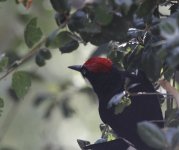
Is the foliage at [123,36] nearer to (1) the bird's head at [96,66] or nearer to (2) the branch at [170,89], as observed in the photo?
(2) the branch at [170,89]

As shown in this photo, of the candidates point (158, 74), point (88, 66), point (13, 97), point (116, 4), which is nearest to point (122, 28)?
point (116, 4)

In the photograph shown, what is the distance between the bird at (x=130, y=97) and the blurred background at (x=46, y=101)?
4.74ft

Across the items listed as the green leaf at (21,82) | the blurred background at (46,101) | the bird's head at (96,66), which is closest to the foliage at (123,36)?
the green leaf at (21,82)

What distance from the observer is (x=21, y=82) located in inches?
72.9

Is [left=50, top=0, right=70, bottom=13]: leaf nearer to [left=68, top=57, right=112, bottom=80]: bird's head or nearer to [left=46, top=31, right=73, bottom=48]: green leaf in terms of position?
Result: [left=46, top=31, right=73, bottom=48]: green leaf

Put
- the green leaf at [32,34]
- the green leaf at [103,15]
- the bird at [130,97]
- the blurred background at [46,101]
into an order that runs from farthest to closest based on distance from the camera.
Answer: the blurred background at [46,101], the bird at [130,97], the green leaf at [32,34], the green leaf at [103,15]

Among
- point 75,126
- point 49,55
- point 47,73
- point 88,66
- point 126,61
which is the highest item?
point 49,55

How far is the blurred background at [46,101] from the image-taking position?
4.12 m

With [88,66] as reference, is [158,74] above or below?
above

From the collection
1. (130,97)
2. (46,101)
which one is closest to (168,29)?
(130,97)

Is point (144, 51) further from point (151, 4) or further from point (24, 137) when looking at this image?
point (24, 137)

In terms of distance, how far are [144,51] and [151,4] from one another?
0.15 m

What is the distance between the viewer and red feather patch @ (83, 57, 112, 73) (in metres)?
2.40

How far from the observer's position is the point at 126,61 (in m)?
2.04
